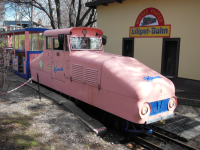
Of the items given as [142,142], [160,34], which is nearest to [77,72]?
[142,142]

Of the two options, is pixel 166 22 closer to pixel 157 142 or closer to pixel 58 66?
pixel 58 66

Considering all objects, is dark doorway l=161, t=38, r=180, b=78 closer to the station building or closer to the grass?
the station building

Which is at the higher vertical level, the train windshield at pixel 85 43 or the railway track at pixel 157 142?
the train windshield at pixel 85 43

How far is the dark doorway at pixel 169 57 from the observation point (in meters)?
10.2

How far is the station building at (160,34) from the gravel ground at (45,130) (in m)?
5.11

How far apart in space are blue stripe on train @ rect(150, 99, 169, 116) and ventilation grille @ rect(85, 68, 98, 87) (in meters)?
1.57

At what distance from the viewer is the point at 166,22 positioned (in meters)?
10.0

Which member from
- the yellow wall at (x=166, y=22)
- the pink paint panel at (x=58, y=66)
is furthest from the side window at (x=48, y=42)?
the yellow wall at (x=166, y=22)

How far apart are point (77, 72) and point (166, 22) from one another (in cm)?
618

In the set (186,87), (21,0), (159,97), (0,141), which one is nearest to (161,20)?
(186,87)

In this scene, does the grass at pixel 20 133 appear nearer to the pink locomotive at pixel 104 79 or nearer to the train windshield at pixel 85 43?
the pink locomotive at pixel 104 79

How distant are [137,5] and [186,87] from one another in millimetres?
5183

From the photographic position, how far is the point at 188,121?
5.83 meters

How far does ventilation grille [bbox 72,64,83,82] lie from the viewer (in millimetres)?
5830
